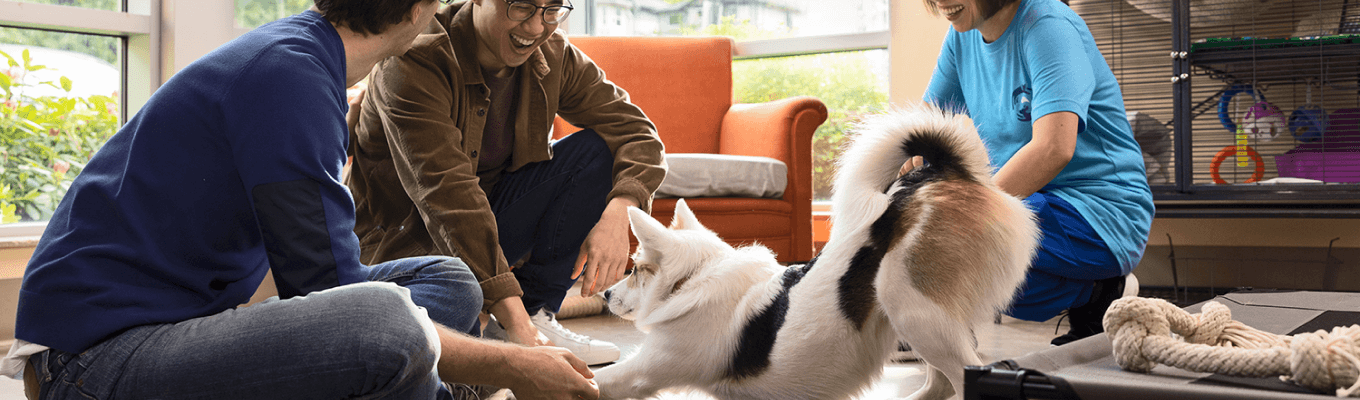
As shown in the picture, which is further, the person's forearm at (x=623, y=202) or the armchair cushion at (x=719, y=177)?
the armchair cushion at (x=719, y=177)

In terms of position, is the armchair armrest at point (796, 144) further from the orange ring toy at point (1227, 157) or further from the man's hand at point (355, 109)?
the man's hand at point (355, 109)

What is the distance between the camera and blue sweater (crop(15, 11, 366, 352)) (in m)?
0.87

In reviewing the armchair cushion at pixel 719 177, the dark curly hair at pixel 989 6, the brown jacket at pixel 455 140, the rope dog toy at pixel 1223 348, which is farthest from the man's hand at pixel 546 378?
the armchair cushion at pixel 719 177

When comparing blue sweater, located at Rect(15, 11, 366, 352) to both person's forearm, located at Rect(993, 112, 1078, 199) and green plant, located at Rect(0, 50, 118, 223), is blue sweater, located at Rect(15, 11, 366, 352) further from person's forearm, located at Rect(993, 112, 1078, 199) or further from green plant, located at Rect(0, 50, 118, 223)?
green plant, located at Rect(0, 50, 118, 223)

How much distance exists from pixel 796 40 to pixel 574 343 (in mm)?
2594

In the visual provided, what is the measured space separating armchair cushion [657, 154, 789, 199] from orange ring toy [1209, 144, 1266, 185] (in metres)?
1.58

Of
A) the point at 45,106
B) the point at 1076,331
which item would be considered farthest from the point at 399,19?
the point at 45,106

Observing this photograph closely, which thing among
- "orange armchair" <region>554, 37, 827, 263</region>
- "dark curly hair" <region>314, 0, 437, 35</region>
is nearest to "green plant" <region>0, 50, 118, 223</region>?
"orange armchair" <region>554, 37, 827, 263</region>

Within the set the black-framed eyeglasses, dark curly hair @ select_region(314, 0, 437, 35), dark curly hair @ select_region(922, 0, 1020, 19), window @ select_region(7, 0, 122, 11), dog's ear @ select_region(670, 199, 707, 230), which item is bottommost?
dog's ear @ select_region(670, 199, 707, 230)

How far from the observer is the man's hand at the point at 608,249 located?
5.11 feet

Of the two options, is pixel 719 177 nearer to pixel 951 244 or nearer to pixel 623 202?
pixel 623 202

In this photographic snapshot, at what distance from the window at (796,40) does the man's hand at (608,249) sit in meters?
2.52

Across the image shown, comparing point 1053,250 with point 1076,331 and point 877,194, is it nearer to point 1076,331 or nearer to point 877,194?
point 1076,331

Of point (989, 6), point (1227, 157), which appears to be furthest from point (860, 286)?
point (1227, 157)
